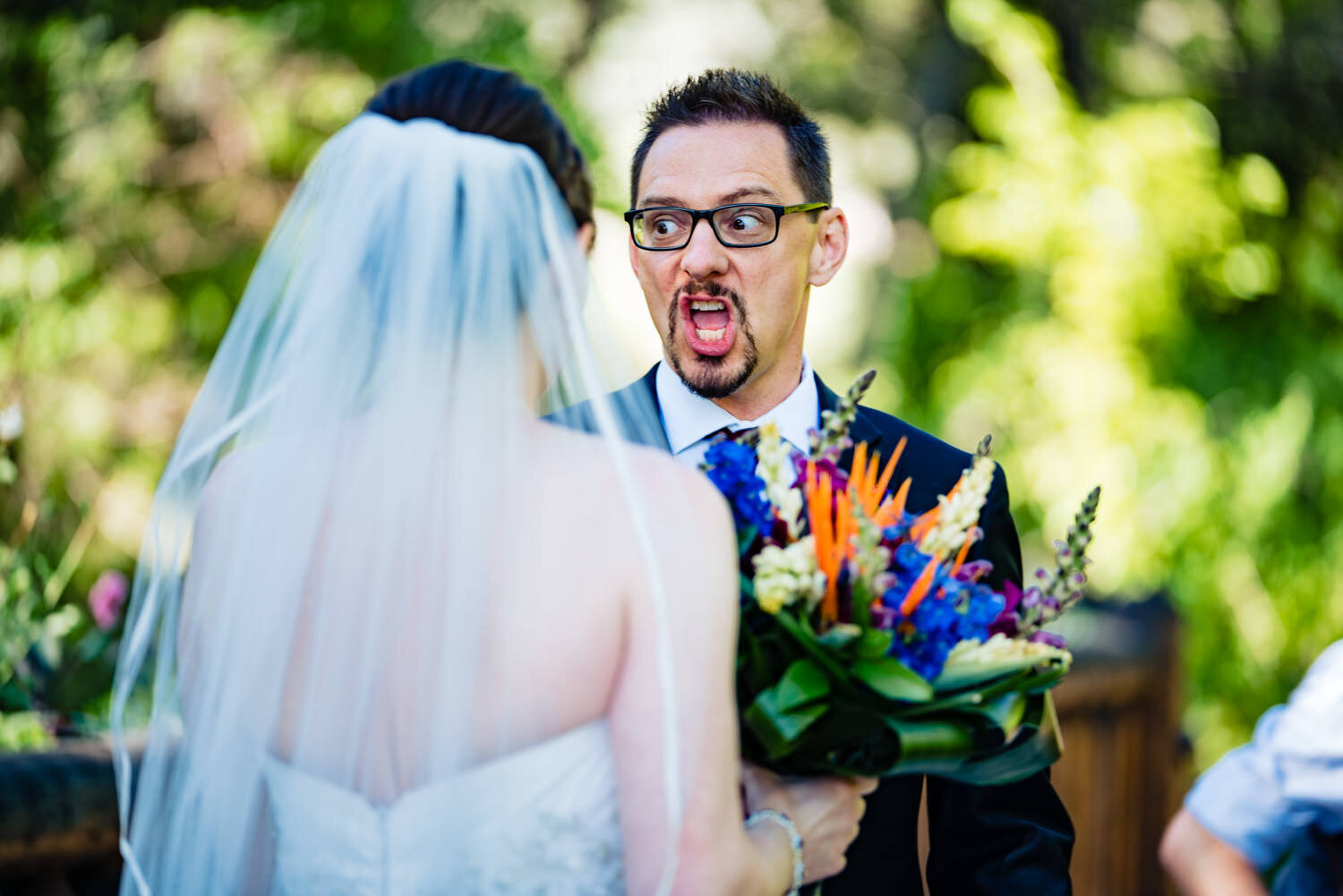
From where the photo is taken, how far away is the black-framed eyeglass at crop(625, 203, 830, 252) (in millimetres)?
2420

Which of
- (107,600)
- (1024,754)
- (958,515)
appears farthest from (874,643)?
(107,600)

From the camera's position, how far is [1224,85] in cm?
757

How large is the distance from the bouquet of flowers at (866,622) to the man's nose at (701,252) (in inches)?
24.3

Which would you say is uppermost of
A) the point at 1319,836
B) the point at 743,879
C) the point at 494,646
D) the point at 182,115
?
the point at 182,115

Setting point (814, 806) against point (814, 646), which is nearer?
point (814, 646)

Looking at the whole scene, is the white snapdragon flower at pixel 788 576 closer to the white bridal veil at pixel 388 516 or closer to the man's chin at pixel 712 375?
the white bridal veil at pixel 388 516

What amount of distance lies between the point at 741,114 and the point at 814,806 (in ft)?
4.57

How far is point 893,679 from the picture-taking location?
5.68 ft

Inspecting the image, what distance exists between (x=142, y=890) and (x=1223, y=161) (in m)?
7.35

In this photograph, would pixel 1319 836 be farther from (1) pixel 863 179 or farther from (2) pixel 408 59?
(1) pixel 863 179

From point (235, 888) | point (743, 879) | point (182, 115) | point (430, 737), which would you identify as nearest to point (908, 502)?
point (743, 879)

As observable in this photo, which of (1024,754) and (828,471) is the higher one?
(828,471)

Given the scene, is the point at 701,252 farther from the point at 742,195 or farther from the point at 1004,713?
the point at 1004,713

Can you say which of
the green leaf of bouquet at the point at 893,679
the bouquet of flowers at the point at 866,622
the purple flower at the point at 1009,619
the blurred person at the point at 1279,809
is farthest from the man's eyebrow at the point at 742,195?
the blurred person at the point at 1279,809
